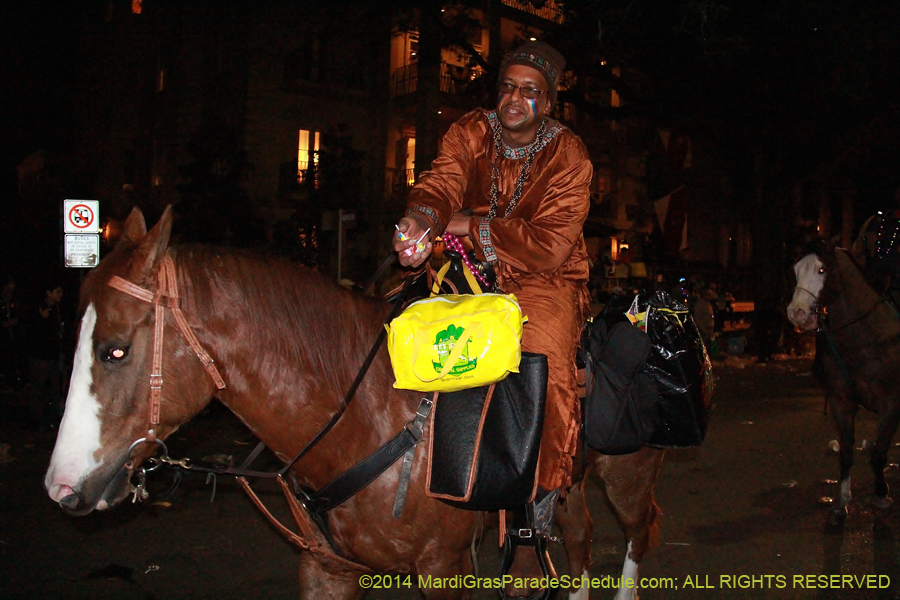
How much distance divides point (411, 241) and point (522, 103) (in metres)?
0.95

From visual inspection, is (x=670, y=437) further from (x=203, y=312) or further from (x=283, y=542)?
(x=283, y=542)

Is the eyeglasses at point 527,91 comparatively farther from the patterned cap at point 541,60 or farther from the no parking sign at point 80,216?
the no parking sign at point 80,216

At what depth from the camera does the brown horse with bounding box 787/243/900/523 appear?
229 inches

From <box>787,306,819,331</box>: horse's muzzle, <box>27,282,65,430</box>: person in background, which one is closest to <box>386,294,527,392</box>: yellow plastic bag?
<box>787,306,819,331</box>: horse's muzzle

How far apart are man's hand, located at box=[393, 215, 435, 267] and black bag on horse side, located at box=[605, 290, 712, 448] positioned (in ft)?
5.81

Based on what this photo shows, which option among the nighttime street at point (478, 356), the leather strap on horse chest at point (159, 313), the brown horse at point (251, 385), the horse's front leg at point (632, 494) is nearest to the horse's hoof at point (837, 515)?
the nighttime street at point (478, 356)

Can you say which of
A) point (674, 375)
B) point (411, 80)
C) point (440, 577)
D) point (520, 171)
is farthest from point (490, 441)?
point (411, 80)

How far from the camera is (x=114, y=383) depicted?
2158 millimetres

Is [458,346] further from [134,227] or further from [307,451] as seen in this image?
[134,227]

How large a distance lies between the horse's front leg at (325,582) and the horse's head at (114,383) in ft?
2.79

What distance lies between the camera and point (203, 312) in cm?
226

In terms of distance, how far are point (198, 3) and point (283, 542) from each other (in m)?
22.8

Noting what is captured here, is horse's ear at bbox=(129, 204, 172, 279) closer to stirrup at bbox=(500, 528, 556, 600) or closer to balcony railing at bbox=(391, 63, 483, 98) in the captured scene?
stirrup at bbox=(500, 528, 556, 600)

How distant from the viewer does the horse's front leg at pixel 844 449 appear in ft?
18.1
